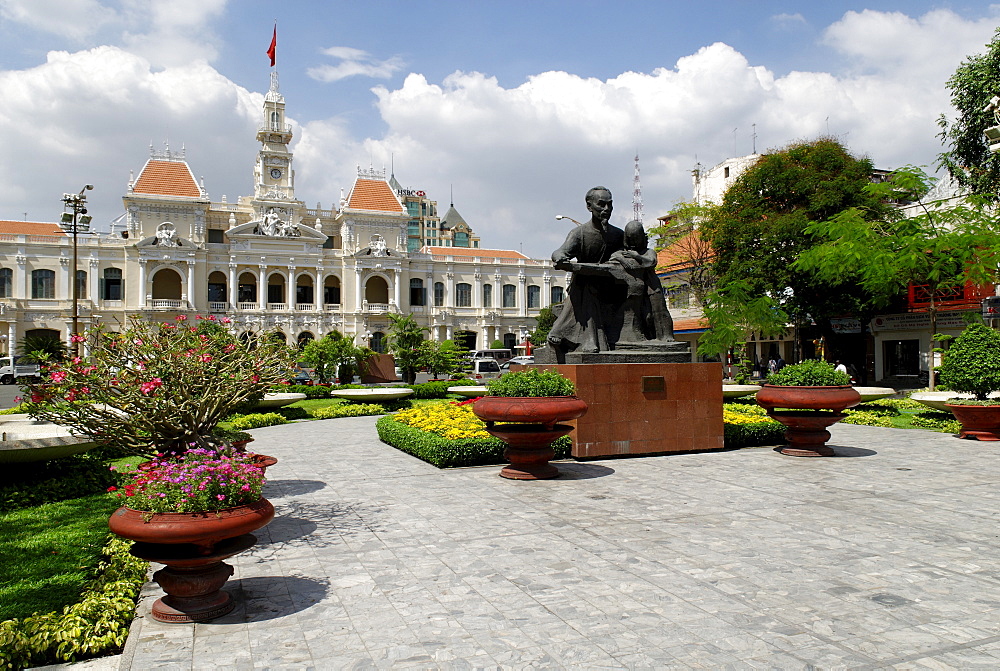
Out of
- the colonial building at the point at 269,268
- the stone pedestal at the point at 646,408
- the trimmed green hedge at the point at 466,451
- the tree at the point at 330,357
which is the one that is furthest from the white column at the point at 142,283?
the stone pedestal at the point at 646,408

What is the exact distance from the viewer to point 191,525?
393 centimetres

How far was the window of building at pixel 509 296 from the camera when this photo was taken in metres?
63.8

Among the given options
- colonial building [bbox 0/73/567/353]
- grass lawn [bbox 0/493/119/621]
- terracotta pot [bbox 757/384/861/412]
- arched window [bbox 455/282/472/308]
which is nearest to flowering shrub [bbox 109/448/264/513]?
grass lawn [bbox 0/493/119/621]

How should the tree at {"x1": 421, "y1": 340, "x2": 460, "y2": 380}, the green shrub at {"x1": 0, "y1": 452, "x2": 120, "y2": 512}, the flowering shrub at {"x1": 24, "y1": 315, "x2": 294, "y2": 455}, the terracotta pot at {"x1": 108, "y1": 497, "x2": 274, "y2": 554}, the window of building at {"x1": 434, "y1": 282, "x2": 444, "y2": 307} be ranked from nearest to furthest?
the terracotta pot at {"x1": 108, "y1": 497, "x2": 274, "y2": 554}
the flowering shrub at {"x1": 24, "y1": 315, "x2": 294, "y2": 455}
the green shrub at {"x1": 0, "y1": 452, "x2": 120, "y2": 512}
the tree at {"x1": 421, "y1": 340, "x2": 460, "y2": 380}
the window of building at {"x1": 434, "y1": 282, "x2": 444, "y2": 307}

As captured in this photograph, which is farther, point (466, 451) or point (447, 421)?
point (447, 421)

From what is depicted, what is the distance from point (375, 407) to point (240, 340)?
1382cm

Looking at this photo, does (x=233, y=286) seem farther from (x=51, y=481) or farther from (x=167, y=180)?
(x=51, y=481)

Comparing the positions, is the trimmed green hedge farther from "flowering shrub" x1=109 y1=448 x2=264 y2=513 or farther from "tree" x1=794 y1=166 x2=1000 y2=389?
"tree" x1=794 y1=166 x2=1000 y2=389

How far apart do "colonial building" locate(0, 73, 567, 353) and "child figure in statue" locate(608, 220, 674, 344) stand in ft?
141

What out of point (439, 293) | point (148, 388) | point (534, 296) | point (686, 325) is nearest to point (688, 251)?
point (686, 325)

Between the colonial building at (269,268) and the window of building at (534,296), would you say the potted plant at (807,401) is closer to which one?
the colonial building at (269,268)

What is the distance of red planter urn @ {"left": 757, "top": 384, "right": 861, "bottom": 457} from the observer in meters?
9.89

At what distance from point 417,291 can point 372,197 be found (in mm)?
9134

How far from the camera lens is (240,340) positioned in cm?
698
